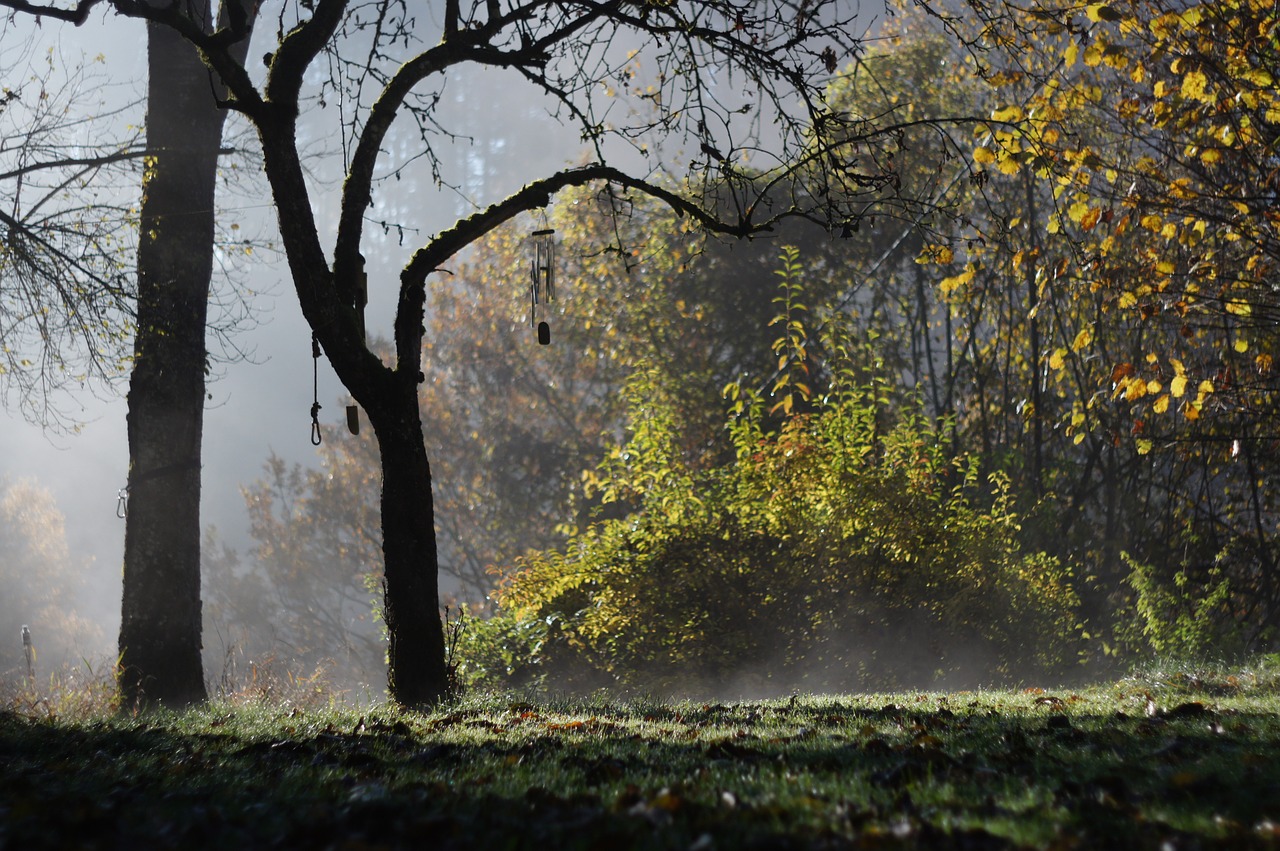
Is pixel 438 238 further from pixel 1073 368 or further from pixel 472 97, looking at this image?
pixel 472 97

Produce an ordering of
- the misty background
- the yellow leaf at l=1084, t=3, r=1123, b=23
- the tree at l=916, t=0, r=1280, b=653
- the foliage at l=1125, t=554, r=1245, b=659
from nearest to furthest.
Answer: the yellow leaf at l=1084, t=3, r=1123, b=23, the tree at l=916, t=0, r=1280, b=653, the foliage at l=1125, t=554, r=1245, b=659, the misty background

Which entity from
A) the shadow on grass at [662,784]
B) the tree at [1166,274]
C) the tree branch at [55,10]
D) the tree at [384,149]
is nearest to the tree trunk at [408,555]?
the tree at [384,149]

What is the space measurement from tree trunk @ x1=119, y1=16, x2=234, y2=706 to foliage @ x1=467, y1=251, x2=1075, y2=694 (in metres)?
3.61

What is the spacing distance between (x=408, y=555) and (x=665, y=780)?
4.32 meters

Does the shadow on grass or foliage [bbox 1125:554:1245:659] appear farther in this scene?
foliage [bbox 1125:554:1245:659]

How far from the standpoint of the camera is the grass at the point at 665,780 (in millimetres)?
2781

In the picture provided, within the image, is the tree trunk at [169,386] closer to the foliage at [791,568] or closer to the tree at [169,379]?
the tree at [169,379]

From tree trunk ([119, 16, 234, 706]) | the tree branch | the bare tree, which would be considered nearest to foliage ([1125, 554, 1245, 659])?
tree trunk ([119, 16, 234, 706])

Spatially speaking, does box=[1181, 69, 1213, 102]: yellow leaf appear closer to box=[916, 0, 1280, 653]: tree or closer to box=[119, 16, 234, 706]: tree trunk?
box=[916, 0, 1280, 653]: tree

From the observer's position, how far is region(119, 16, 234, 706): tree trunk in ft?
31.9

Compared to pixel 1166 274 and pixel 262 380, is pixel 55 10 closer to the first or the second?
pixel 1166 274

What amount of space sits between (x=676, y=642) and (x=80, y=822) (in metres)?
8.75

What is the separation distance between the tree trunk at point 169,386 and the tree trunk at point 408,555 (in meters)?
2.87

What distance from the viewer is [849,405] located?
11477mm
